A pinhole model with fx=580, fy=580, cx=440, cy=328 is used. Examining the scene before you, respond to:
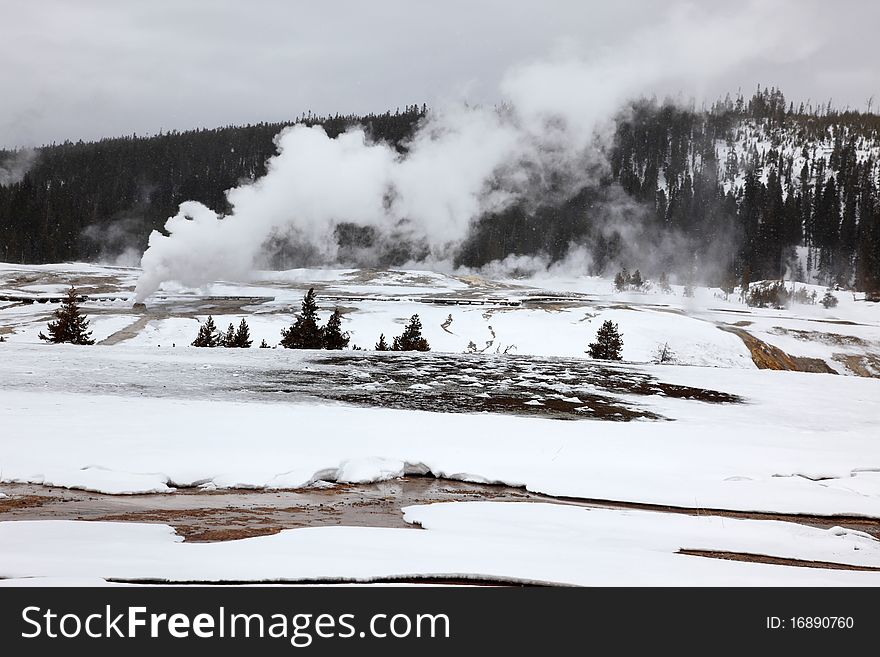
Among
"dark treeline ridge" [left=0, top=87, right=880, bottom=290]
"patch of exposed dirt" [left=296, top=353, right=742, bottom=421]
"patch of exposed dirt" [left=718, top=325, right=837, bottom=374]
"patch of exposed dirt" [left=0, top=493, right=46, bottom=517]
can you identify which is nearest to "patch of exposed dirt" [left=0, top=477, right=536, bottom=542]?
"patch of exposed dirt" [left=0, top=493, right=46, bottom=517]

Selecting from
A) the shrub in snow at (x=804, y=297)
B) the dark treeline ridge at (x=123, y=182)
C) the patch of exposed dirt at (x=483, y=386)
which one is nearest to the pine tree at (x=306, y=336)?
the patch of exposed dirt at (x=483, y=386)

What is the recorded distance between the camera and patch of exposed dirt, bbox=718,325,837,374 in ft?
84.3

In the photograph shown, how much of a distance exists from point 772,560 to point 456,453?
348 centimetres

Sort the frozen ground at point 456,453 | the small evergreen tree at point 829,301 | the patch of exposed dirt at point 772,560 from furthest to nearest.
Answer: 1. the small evergreen tree at point 829,301
2. the patch of exposed dirt at point 772,560
3. the frozen ground at point 456,453

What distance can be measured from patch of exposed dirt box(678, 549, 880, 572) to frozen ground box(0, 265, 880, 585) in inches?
1.3

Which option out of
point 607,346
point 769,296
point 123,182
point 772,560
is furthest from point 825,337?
point 123,182

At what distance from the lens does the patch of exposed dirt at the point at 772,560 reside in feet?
12.1

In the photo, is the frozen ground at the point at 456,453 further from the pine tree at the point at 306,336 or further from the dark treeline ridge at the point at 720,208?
the dark treeline ridge at the point at 720,208

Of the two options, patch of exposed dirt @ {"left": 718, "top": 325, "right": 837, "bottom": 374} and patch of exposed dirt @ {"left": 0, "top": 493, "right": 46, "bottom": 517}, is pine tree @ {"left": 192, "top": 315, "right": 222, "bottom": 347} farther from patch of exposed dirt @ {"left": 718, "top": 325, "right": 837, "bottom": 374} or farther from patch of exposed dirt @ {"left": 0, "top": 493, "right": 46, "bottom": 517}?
patch of exposed dirt @ {"left": 718, "top": 325, "right": 837, "bottom": 374}

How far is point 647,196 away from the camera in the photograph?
89.5 m

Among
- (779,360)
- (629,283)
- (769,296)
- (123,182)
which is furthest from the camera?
(123,182)

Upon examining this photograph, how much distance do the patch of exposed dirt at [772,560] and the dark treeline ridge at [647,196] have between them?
A: 73681mm

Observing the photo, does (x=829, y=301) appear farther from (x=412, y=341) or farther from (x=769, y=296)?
(x=412, y=341)
